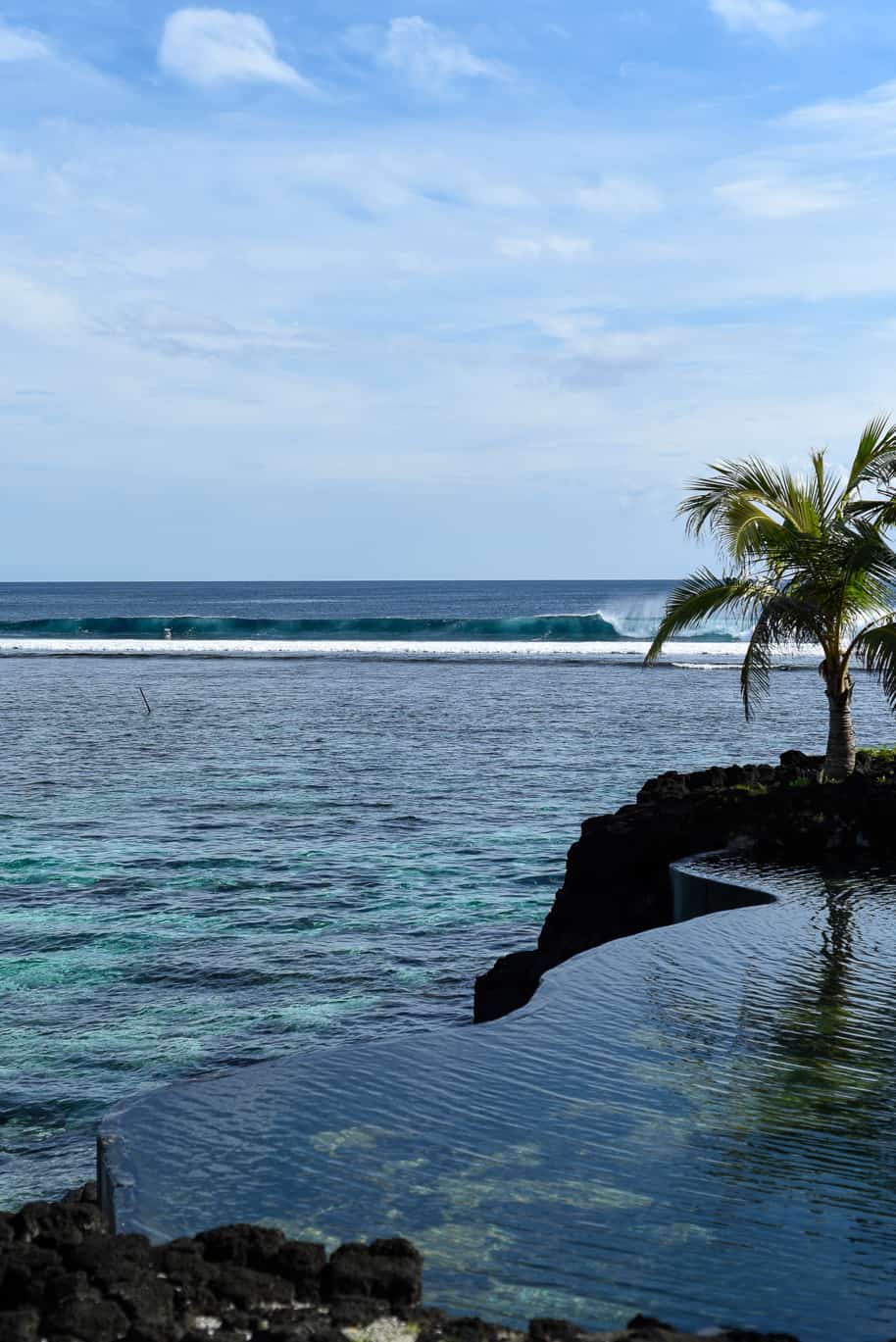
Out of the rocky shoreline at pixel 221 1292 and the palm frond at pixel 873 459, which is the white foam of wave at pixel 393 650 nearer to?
the palm frond at pixel 873 459

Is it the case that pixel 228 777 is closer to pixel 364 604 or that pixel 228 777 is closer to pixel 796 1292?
pixel 796 1292

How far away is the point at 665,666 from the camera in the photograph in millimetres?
57688

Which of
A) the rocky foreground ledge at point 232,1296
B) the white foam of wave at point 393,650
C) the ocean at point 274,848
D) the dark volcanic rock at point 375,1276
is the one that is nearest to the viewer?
the rocky foreground ledge at point 232,1296

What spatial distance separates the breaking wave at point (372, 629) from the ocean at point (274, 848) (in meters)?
32.7

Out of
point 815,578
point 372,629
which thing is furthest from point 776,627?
point 372,629

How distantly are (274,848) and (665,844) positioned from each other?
6.98 m

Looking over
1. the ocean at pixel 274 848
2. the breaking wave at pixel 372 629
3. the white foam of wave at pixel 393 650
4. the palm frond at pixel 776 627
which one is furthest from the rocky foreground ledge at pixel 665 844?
the breaking wave at pixel 372 629

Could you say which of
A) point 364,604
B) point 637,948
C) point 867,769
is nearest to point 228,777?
point 867,769

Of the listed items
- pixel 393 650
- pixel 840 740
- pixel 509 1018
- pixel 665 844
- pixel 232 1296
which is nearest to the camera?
pixel 232 1296

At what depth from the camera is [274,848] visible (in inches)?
692

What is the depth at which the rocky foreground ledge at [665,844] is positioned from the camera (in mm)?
11289

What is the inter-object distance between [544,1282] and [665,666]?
5418 centimetres

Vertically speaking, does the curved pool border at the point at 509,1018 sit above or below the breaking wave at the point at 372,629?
below

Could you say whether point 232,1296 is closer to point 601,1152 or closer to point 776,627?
point 601,1152
